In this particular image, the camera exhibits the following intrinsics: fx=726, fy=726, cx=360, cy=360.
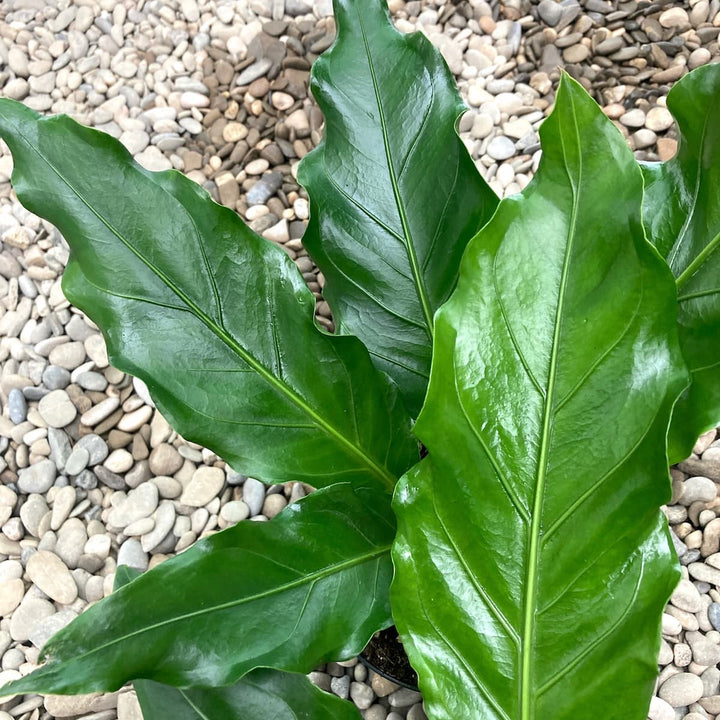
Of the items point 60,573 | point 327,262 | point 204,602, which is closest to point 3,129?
point 327,262

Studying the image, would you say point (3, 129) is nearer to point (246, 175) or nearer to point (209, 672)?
point (209, 672)

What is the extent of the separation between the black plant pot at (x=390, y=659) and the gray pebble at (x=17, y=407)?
685 mm

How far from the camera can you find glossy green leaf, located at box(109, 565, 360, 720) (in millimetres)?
669

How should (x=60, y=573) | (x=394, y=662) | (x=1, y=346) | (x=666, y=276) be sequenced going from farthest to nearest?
(x=1, y=346) < (x=60, y=573) < (x=394, y=662) < (x=666, y=276)

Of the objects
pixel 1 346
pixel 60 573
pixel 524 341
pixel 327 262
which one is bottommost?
pixel 60 573

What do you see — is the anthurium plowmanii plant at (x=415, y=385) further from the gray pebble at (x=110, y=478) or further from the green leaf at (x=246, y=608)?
the gray pebble at (x=110, y=478)

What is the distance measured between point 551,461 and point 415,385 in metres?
0.33

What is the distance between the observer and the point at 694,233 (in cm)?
68

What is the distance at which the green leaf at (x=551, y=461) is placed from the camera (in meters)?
0.50

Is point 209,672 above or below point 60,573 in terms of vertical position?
above

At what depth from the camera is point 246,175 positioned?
1313 mm

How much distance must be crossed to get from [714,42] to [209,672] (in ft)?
4.26

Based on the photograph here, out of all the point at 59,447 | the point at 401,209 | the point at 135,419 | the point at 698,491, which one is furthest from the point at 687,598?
the point at 59,447

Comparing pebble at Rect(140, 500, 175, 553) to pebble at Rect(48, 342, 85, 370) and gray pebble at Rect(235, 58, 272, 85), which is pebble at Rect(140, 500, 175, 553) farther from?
gray pebble at Rect(235, 58, 272, 85)
